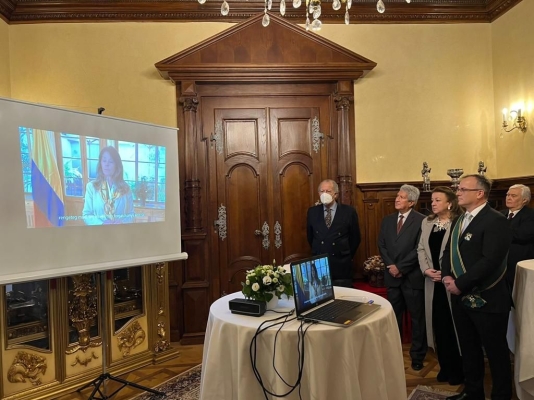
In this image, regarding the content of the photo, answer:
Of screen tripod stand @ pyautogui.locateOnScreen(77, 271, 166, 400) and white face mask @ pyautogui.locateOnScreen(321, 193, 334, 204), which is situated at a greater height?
white face mask @ pyautogui.locateOnScreen(321, 193, 334, 204)

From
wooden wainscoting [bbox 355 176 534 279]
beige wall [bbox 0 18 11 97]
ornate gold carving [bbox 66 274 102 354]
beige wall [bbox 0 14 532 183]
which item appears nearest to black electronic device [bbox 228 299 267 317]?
ornate gold carving [bbox 66 274 102 354]

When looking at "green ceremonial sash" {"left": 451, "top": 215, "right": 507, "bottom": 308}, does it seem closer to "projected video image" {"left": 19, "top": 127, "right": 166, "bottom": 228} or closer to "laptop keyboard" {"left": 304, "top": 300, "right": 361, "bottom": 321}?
"laptop keyboard" {"left": 304, "top": 300, "right": 361, "bottom": 321}

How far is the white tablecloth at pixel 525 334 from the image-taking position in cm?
251

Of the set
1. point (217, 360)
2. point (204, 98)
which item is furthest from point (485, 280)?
point (204, 98)

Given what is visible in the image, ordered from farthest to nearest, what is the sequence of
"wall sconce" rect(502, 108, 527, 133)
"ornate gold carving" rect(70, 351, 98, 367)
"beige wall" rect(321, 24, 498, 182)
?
"beige wall" rect(321, 24, 498, 182) < "wall sconce" rect(502, 108, 527, 133) < "ornate gold carving" rect(70, 351, 98, 367)

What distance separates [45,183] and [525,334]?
3159 millimetres

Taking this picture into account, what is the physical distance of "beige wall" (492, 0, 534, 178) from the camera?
13.8 feet

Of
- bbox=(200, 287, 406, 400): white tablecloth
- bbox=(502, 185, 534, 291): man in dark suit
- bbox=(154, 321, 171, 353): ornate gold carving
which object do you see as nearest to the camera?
bbox=(200, 287, 406, 400): white tablecloth

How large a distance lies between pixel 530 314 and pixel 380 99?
2807 mm

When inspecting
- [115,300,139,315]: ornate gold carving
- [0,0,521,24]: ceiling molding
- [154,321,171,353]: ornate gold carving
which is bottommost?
[154,321,171,353]: ornate gold carving

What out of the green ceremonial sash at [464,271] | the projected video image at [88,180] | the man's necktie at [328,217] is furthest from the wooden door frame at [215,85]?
the green ceremonial sash at [464,271]

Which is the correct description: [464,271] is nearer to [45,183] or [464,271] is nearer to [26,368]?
[45,183]

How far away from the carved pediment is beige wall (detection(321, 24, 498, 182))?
0.29m

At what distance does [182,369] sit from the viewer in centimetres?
357
